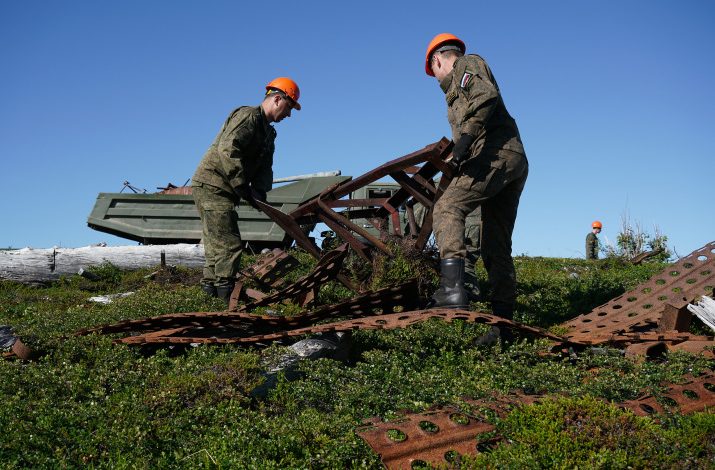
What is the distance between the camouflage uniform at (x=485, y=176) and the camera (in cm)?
604

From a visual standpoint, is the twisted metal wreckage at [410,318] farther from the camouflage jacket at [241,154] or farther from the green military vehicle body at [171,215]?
the green military vehicle body at [171,215]

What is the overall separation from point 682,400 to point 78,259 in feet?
32.2

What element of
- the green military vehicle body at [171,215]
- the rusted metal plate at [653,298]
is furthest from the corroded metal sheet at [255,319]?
the green military vehicle body at [171,215]

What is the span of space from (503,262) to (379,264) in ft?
4.31

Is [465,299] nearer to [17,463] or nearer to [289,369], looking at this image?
[289,369]

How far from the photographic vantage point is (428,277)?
7258mm

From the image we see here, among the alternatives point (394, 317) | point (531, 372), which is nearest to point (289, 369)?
point (394, 317)

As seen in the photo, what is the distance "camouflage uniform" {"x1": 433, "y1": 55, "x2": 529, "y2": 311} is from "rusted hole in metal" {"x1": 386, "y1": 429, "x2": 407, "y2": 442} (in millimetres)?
2781

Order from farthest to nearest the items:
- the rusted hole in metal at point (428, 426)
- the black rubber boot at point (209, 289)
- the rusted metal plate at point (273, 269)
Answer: the rusted metal plate at point (273, 269), the black rubber boot at point (209, 289), the rusted hole in metal at point (428, 426)

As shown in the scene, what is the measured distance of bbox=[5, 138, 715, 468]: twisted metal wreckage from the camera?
10.8 ft

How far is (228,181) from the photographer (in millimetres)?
7789

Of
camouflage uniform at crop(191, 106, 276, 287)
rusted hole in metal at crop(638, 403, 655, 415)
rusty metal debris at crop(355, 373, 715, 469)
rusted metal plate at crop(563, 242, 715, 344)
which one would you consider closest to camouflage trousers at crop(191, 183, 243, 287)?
camouflage uniform at crop(191, 106, 276, 287)

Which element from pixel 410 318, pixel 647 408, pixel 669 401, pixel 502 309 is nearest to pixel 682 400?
pixel 669 401

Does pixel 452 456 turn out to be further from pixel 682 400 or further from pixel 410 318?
pixel 410 318
